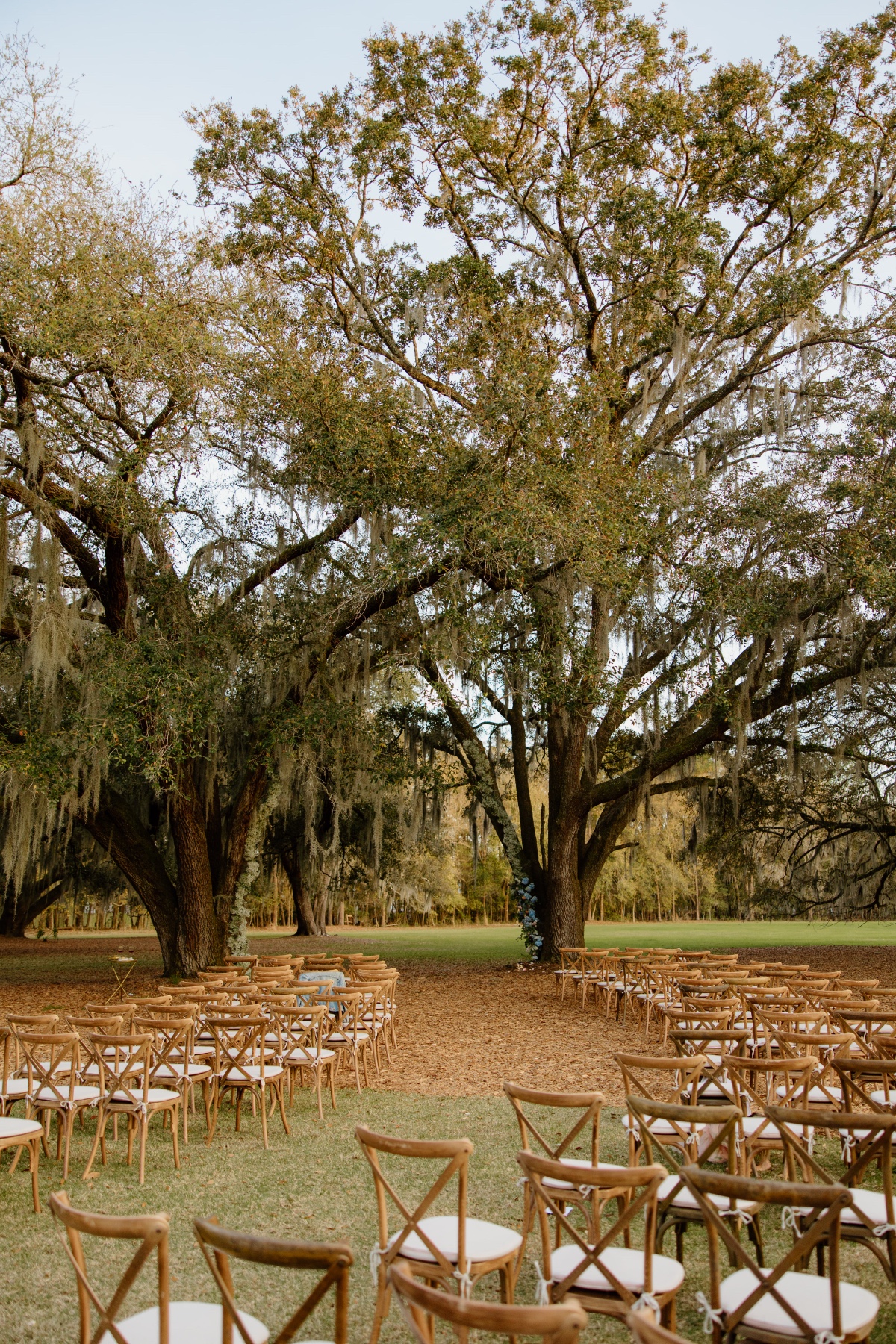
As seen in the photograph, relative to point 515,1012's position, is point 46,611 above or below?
above

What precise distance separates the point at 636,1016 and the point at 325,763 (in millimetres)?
5869

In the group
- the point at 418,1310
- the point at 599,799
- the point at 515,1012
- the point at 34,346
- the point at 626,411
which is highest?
the point at 626,411

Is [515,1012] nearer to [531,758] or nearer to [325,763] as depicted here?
[325,763]

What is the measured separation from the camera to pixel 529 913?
15.8 meters

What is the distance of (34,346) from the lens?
9.70m

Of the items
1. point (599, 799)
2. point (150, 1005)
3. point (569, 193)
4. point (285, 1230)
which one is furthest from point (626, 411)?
point (285, 1230)

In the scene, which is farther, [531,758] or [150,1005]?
[531,758]

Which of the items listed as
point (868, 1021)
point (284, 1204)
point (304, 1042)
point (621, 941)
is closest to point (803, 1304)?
point (284, 1204)

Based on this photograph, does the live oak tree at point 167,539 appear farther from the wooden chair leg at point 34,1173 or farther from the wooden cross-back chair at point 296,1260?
the wooden cross-back chair at point 296,1260

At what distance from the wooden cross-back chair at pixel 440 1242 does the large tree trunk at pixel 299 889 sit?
1630 centimetres

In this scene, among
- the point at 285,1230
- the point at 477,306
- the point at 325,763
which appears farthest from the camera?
the point at 325,763

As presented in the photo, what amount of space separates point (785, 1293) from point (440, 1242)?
40.3 inches

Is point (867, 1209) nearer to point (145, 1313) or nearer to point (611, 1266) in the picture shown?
point (611, 1266)

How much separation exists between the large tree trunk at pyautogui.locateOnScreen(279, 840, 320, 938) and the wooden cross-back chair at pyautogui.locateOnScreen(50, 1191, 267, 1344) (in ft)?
54.9
